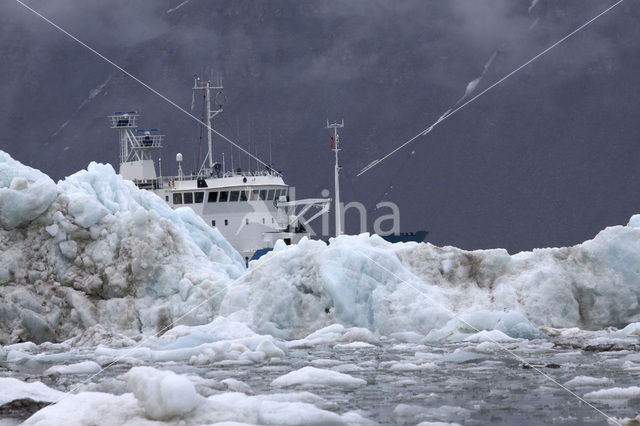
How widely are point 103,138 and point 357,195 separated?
990 inches

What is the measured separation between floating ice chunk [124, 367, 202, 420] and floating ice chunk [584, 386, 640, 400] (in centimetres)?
461

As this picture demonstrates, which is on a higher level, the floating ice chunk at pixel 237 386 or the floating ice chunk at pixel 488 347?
the floating ice chunk at pixel 488 347

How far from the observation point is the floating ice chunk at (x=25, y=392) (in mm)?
11391

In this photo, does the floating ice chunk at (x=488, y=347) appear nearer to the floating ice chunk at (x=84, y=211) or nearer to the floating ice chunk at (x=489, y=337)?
the floating ice chunk at (x=489, y=337)

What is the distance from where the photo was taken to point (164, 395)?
9.41m

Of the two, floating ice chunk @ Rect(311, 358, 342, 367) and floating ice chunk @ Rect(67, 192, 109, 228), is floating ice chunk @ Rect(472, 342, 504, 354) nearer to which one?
floating ice chunk @ Rect(311, 358, 342, 367)

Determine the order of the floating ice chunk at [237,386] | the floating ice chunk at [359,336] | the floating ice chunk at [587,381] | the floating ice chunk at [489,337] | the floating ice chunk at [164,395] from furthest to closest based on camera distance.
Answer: the floating ice chunk at [359,336]
the floating ice chunk at [489,337]
the floating ice chunk at [587,381]
the floating ice chunk at [237,386]
the floating ice chunk at [164,395]

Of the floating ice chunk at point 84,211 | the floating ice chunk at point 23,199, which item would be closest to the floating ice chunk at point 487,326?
the floating ice chunk at point 84,211

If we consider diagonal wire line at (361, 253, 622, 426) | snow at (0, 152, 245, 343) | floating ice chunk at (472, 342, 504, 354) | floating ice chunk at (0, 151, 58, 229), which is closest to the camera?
diagonal wire line at (361, 253, 622, 426)

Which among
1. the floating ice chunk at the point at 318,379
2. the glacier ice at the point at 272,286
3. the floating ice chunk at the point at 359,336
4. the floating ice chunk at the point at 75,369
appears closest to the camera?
the floating ice chunk at the point at 318,379

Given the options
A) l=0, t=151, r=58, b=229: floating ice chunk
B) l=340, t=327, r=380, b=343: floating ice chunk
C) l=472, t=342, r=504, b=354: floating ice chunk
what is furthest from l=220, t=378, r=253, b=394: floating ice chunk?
l=0, t=151, r=58, b=229: floating ice chunk

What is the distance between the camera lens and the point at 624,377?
41.8ft

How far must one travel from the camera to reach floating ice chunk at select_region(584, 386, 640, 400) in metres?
11.1

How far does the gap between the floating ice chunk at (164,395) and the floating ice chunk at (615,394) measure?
15.1ft
